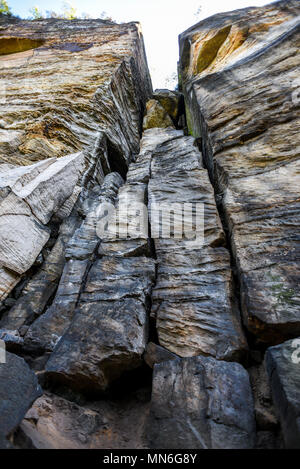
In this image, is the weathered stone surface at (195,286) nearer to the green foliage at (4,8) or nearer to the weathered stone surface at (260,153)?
the weathered stone surface at (260,153)

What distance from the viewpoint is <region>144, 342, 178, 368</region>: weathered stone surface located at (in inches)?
155

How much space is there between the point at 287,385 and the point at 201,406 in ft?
3.60

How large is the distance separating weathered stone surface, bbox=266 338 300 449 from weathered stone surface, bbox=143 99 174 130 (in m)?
13.9

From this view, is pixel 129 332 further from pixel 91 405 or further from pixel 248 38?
pixel 248 38

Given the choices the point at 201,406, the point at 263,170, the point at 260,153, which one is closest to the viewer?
the point at 201,406

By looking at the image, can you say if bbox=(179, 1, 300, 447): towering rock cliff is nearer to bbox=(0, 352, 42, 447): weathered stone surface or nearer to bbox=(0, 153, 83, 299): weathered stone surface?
bbox=(0, 352, 42, 447): weathered stone surface

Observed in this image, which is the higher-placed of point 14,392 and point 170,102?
point 170,102

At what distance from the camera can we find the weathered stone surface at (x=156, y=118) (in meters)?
14.7

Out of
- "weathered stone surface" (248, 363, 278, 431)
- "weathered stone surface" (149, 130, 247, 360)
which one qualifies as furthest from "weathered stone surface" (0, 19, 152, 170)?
"weathered stone surface" (248, 363, 278, 431)

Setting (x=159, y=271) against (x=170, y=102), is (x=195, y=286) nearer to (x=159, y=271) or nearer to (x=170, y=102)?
(x=159, y=271)

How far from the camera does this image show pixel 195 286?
4855 millimetres

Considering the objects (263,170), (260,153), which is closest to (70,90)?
(260,153)
